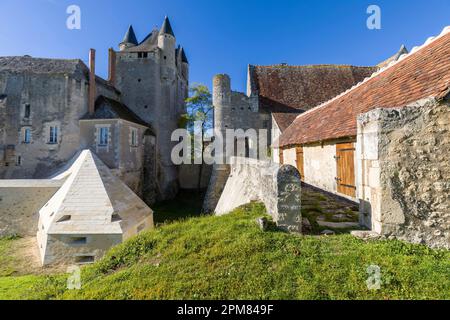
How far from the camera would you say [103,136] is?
1669 cm

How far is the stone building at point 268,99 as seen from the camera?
18344 millimetres

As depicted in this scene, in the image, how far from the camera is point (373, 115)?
4.75m

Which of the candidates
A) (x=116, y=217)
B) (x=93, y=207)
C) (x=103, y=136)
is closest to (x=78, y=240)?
(x=93, y=207)

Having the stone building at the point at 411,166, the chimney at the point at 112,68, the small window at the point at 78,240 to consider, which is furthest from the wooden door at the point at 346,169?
the chimney at the point at 112,68

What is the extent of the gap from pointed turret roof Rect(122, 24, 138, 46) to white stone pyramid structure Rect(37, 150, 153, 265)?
1916 cm

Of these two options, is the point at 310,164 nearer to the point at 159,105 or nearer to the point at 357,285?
the point at 357,285

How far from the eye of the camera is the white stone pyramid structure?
30.8 ft

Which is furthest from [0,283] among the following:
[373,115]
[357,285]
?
[373,115]

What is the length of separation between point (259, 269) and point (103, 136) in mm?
16508

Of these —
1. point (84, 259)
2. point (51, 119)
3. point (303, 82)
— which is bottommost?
point (84, 259)

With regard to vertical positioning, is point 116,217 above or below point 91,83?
below

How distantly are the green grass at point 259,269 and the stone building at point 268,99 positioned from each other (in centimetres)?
1288

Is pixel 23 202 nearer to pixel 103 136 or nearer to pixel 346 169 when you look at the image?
pixel 103 136

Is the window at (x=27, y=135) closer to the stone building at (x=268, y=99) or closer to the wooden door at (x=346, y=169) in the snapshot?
the stone building at (x=268, y=99)
